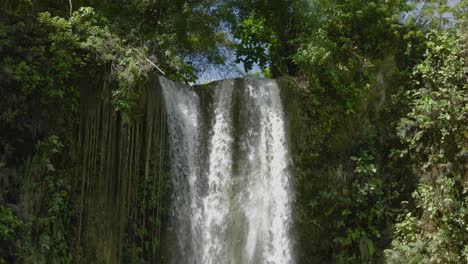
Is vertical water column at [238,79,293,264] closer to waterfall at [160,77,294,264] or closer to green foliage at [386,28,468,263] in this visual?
waterfall at [160,77,294,264]

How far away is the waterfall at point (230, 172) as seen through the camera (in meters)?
8.37

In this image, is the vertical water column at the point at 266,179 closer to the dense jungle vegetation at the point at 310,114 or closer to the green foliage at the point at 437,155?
the dense jungle vegetation at the point at 310,114

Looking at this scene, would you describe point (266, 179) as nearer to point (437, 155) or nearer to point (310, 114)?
point (310, 114)

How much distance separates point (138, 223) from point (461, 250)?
474cm

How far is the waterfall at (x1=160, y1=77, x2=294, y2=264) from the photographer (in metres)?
8.37

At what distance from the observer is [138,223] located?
856 centimetres

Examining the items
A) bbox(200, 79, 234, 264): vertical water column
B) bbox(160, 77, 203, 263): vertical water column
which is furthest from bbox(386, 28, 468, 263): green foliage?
bbox(160, 77, 203, 263): vertical water column

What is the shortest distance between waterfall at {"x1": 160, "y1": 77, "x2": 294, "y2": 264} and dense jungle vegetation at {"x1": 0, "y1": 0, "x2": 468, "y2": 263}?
0.35 m

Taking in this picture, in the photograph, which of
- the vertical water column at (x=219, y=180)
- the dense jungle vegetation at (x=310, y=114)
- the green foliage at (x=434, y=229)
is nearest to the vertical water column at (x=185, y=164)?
the vertical water column at (x=219, y=180)

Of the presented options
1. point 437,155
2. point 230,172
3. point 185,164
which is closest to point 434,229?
point 437,155

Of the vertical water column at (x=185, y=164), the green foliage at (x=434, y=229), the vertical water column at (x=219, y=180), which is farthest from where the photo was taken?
the vertical water column at (x=185, y=164)

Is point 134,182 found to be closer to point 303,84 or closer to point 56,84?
point 56,84

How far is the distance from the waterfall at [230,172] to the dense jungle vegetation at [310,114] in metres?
0.35

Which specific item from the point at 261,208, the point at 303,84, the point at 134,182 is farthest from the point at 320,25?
the point at 134,182
